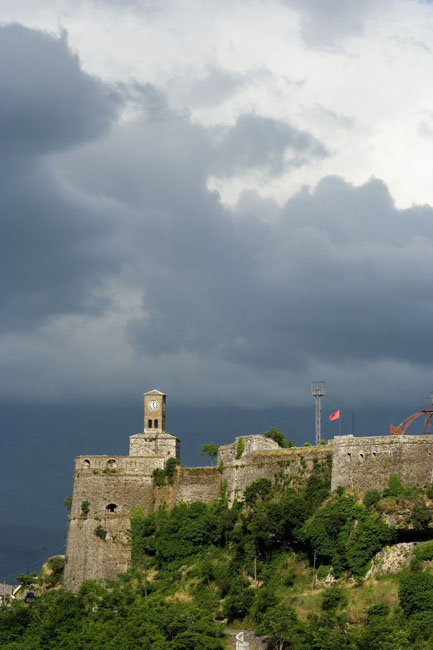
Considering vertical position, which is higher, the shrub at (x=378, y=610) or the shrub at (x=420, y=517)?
the shrub at (x=420, y=517)

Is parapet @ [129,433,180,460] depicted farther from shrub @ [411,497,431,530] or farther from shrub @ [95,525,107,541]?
shrub @ [411,497,431,530]

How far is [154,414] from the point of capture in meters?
123

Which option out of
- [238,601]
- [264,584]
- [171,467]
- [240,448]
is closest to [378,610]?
[238,601]

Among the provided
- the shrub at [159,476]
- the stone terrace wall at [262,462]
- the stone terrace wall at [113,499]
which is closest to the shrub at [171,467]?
the shrub at [159,476]

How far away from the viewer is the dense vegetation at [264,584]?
85.2 m

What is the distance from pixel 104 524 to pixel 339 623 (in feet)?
114

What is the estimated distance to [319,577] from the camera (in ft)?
306

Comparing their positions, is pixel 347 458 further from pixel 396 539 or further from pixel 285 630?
pixel 285 630

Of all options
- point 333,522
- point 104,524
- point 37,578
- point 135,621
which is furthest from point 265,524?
point 37,578

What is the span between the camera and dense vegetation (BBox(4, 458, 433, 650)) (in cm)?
8519

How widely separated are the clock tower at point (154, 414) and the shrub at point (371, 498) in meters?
33.3

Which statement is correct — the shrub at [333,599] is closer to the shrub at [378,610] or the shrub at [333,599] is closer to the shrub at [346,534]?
the shrub at [378,610]

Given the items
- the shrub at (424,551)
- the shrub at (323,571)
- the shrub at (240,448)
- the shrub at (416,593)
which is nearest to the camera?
the shrub at (416,593)

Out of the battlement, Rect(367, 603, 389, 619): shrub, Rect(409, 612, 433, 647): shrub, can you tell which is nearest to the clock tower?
the battlement
